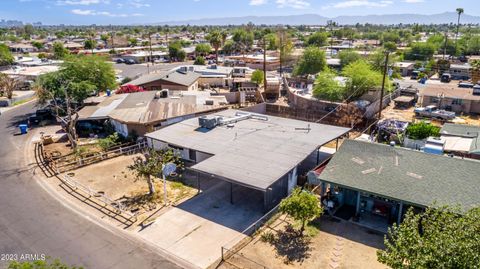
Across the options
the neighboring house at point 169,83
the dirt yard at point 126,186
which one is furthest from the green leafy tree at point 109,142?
the neighboring house at point 169,83

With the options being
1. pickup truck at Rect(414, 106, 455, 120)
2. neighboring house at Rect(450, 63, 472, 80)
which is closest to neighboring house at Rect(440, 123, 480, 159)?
pickup truck at Rect(414, 106, 455, 120)

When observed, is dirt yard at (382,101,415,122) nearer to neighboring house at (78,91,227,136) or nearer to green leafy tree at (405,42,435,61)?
neighboring house at (78,91,227,136)

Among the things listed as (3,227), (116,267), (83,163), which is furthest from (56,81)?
(116,267)

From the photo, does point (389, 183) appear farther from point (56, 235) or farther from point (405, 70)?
point (405, 70)

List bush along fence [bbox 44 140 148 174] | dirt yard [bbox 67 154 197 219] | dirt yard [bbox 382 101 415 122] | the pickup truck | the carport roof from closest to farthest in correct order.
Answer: the carport roof < dirt yard [bbox 67 154 197 219] < bush along fence [bbox 44 140 148 174] < the pickup truck < dirt yard [bbox 382 101 415 122]

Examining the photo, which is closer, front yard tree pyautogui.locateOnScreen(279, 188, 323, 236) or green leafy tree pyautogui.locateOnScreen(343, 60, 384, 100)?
front yard tree pyautogui.locateOnScreen(279, 188, 323, 236)

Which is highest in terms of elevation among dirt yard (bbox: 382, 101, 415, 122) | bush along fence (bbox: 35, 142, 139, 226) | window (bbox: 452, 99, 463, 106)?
window (bbox: 452, 99, 463, 106)

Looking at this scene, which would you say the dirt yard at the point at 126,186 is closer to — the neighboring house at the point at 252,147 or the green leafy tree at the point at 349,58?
the neighboring house at the point at 252,147
